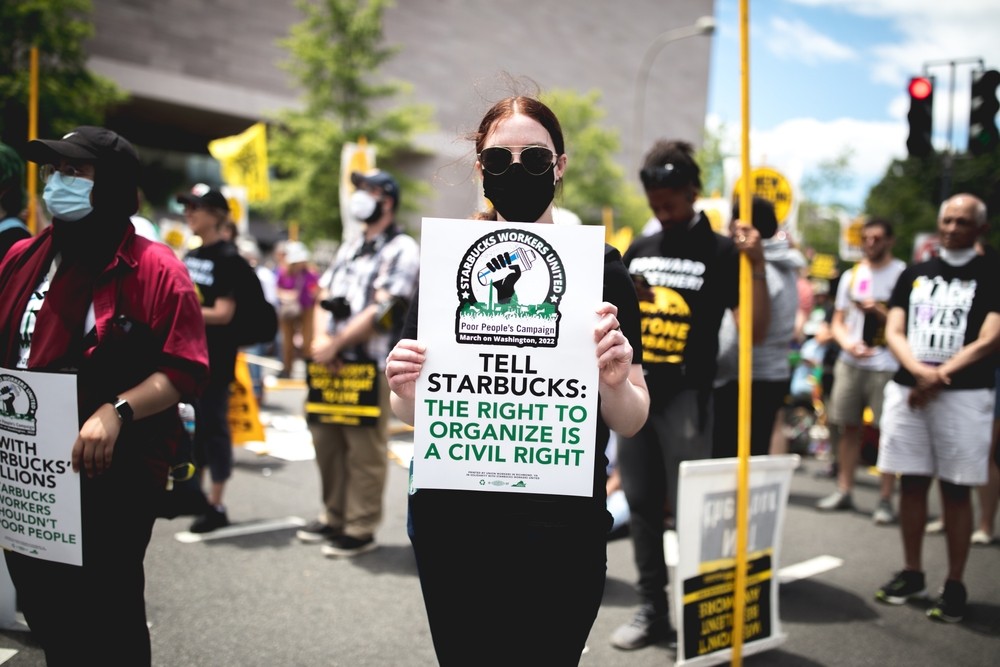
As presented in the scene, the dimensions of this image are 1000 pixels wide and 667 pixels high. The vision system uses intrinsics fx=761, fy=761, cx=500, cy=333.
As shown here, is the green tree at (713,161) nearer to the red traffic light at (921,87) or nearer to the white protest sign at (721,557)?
the red traffic light at (921,87)

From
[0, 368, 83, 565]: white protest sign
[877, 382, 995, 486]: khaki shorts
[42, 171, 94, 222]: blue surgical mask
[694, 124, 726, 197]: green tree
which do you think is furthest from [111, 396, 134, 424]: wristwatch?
[694, 124, 726, 197]: green tree

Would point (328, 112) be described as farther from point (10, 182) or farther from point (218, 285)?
point (10, 182)

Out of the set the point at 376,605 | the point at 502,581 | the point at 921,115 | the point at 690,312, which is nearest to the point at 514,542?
the point at 502,581

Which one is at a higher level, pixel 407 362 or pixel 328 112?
pixel 328 112

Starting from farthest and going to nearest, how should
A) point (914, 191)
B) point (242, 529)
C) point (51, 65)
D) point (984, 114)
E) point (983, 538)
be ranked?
point (914, 191)
point (51, 65)
point (984, 114)
point (983, 538)
point (242, 529)

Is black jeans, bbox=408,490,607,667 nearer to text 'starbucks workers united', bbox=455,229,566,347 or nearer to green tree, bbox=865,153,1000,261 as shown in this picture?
text 'starbucks workers united', bbox=455,229,566,347

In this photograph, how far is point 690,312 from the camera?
3490 millimetres

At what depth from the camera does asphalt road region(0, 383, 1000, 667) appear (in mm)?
3395

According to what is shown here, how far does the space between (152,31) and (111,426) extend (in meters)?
30.5

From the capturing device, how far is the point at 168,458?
2449 millimetres

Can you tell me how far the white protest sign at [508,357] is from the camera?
67.7 inches

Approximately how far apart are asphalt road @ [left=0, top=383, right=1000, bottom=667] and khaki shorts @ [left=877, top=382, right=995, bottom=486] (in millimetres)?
800

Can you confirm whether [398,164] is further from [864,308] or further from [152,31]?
[864,308]

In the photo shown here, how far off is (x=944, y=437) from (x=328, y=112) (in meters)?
24.6
